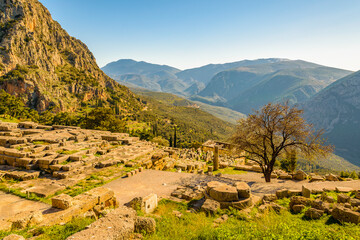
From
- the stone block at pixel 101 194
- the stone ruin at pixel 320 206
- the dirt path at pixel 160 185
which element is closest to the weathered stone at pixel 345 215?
the stone ruin at pixel 320 206

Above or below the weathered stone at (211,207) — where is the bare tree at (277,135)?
above

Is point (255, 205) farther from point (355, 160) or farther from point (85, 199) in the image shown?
point (355, 160)

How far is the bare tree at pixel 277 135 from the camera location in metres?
16.6

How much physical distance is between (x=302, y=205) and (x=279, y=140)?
10.0 m

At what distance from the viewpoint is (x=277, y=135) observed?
60.1 feet

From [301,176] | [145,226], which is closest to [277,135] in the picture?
[301,176]

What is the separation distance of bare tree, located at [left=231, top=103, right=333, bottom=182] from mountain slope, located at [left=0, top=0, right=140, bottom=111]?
85324 millimetres

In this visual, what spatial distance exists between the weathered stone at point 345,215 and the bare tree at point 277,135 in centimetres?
924

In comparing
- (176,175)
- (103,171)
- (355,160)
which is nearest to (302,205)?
(176,175)

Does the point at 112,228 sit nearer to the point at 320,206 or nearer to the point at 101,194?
the point at 101,194

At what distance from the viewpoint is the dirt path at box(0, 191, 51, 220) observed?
9.37 metres

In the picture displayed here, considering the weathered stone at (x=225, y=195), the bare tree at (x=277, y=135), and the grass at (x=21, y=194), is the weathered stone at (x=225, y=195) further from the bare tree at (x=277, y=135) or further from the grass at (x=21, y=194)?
the grass at (x=21, y=194)

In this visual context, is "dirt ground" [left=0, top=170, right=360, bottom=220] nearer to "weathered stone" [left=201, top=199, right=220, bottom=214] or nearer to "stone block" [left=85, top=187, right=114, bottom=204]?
"stone block" [left=85, top=187, right=114, bottom=204]

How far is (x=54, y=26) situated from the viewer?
118312 mm
